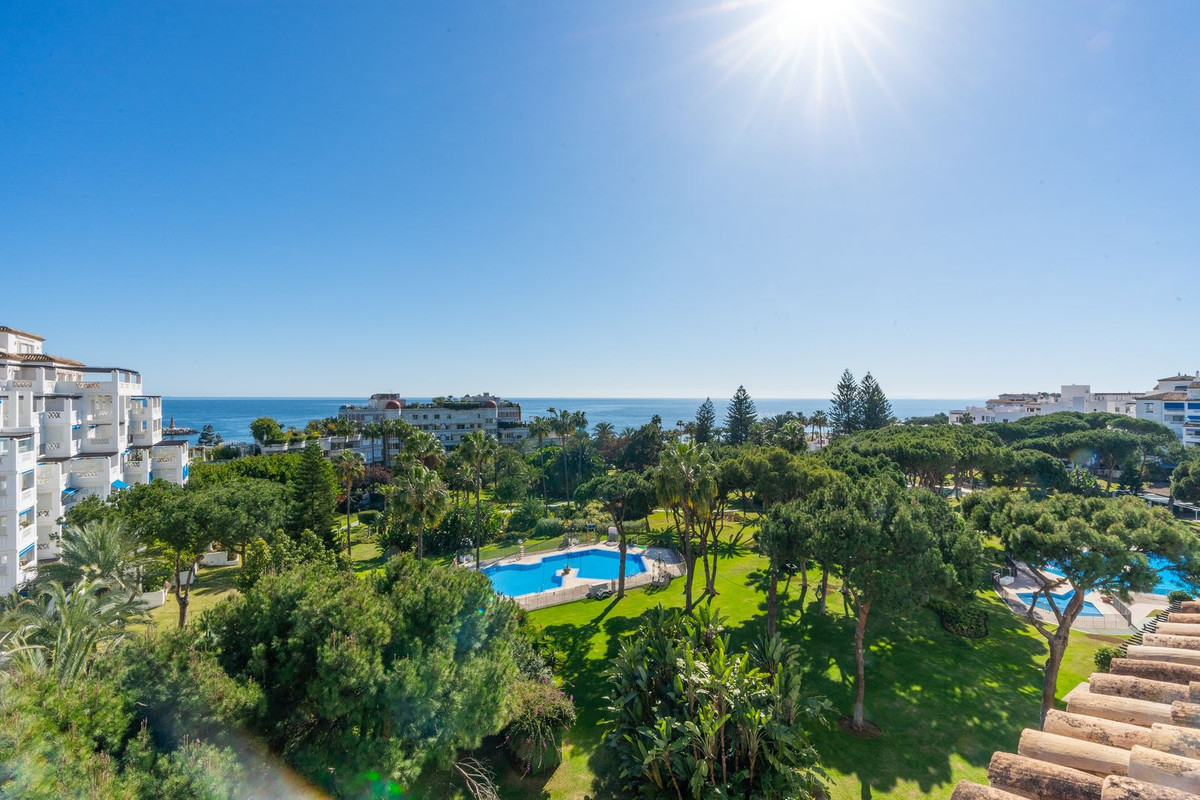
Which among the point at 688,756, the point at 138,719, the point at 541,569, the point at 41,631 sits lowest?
the point at 541,569

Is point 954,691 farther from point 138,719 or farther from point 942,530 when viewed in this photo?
point 138,719

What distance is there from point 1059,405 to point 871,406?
5055 centimetres

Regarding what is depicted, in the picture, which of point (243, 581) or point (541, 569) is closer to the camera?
point (243, 581)

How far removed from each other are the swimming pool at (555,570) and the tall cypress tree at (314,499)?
12569mm

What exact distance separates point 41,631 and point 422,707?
1493cm

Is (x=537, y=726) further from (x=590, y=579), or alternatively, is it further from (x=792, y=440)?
(x=792, y=440)

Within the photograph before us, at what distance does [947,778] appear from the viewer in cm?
1366

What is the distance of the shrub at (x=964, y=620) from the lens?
22.2 meters

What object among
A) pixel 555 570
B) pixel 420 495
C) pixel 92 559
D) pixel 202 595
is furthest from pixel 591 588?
pixel 202 595

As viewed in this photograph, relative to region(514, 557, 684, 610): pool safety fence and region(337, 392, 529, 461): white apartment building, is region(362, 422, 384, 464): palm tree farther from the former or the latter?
region(514, 557, 684, 610): pool safety fence

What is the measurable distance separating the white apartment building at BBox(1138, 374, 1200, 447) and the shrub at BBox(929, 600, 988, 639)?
67.0 metres

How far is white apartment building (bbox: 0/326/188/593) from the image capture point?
2388 centimetres

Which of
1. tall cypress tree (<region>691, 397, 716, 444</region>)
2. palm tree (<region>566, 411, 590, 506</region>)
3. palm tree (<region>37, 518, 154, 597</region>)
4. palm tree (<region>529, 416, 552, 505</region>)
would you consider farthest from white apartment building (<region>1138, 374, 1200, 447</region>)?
palm tree (<region>37, 518, 154, 597</region>)

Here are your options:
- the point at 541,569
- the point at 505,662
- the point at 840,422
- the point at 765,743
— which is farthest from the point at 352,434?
the point at 840,422
